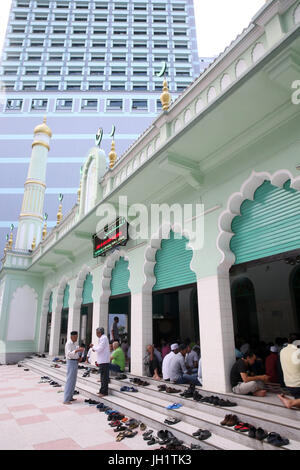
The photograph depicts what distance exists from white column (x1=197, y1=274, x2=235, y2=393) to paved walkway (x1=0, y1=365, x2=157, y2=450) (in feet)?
5.17

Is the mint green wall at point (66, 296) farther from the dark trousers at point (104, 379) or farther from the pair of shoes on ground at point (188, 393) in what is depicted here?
the pair of shoes on ground at point (188, 393)

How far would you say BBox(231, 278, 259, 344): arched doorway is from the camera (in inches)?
396

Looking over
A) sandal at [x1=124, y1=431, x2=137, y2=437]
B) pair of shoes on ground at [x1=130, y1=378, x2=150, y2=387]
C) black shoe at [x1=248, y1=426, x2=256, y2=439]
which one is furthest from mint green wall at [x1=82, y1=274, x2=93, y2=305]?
black shoe at [x1=248, y1=426, x2=256, y2=439]

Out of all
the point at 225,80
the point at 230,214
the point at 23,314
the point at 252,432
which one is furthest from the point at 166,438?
the point at 23,314

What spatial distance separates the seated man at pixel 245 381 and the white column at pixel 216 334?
5.9 inches

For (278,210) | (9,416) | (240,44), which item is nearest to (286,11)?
(240,44)

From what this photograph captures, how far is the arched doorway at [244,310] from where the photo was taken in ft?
33.0

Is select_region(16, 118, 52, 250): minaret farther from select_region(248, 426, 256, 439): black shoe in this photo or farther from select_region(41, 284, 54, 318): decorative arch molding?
select_region(248, 426, 256, 439): black shoe

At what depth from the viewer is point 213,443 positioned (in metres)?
3.31

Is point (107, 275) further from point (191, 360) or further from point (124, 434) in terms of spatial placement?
point (124, 434)

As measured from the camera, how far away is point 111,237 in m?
8.41

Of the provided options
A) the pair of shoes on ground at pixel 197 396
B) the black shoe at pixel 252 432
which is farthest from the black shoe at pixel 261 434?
the pair of shoes on ground at pixel 197 396
